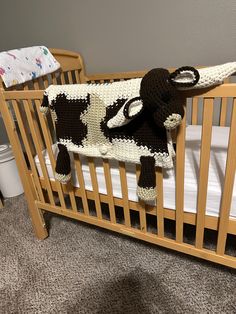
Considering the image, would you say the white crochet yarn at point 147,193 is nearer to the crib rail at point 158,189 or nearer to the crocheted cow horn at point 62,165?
the crib rail at point 158,189

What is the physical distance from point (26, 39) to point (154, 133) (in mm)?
1556

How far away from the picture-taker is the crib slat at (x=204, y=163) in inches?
26.7

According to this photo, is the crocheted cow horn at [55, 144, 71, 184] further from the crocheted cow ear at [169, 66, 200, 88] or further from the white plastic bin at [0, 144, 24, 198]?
the white plastic bin at [0, 144, 24, 198]

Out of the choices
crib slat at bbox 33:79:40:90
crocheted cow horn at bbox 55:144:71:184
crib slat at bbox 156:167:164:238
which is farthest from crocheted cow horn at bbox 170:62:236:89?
crib slat at bbox 33:79:40:90

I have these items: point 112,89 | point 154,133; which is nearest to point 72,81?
point 112,89

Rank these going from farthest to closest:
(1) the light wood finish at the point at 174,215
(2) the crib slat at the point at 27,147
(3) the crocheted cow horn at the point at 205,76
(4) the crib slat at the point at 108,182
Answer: (2) the crib slat at the point at 27,147 < (4) the crib slat at the point at 108,182 < (1) the light wood finish at the point at 174,215 < (3) the crocheted cow horn at the point at 205,76

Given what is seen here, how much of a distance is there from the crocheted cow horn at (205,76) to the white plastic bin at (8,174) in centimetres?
142

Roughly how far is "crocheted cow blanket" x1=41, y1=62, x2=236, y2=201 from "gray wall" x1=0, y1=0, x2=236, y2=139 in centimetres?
74

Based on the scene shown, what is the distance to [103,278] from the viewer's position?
1.13 metres

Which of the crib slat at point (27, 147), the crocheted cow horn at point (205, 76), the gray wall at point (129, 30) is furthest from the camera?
the gray wall at point (129, 30)

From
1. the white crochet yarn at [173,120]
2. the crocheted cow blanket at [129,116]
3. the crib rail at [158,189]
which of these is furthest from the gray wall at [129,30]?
the white crochet yarn at [173,120]

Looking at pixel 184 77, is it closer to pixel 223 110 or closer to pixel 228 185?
pixel 228 185

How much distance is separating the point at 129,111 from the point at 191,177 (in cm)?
37

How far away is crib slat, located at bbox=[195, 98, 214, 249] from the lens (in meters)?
0.68
